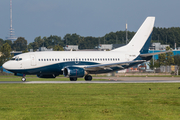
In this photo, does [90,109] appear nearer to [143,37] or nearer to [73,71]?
[73,71]

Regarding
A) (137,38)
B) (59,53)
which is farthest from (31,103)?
(137,38)

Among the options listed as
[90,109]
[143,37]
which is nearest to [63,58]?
[143,37]

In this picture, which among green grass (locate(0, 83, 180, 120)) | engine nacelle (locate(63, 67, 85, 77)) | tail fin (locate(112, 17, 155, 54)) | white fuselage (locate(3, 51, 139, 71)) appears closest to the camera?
green grass (locate(0, 83, 180, 120))

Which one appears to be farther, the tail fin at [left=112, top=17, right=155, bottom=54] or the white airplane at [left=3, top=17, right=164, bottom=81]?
the tail fin at [left=112, top=17, right=155, bottom=54]

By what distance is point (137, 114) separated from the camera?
1554 centimetres

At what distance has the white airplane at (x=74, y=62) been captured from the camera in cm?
4103

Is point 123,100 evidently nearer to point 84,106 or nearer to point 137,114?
point 84,106

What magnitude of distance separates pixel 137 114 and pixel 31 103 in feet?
24.1

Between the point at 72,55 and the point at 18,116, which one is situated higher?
the point at 72,55

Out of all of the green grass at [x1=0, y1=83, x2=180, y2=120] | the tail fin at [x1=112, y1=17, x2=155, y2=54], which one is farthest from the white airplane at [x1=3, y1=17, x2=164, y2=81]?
the green grass at [x1=0, y1=83, x2=180, y2=120]

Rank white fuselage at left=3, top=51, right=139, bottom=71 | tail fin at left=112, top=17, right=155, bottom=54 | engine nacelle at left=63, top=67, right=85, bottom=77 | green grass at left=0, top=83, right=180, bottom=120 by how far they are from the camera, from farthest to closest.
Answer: tail fin at left=112, top=17, right=155, bottom=54 → white fuselage at left=3, top=51, right=139, bottom=71 → engine nacelle at left=63, top=67, right=85, bottom=77 → green grass at left=0, top=83, right=180, bottom=120

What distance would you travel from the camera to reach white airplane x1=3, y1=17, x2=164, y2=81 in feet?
135

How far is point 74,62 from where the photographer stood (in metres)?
43.1

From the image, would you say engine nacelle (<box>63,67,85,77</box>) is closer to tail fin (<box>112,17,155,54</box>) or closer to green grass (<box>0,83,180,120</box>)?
tail fin (<box>112,17,155,54</box>)
